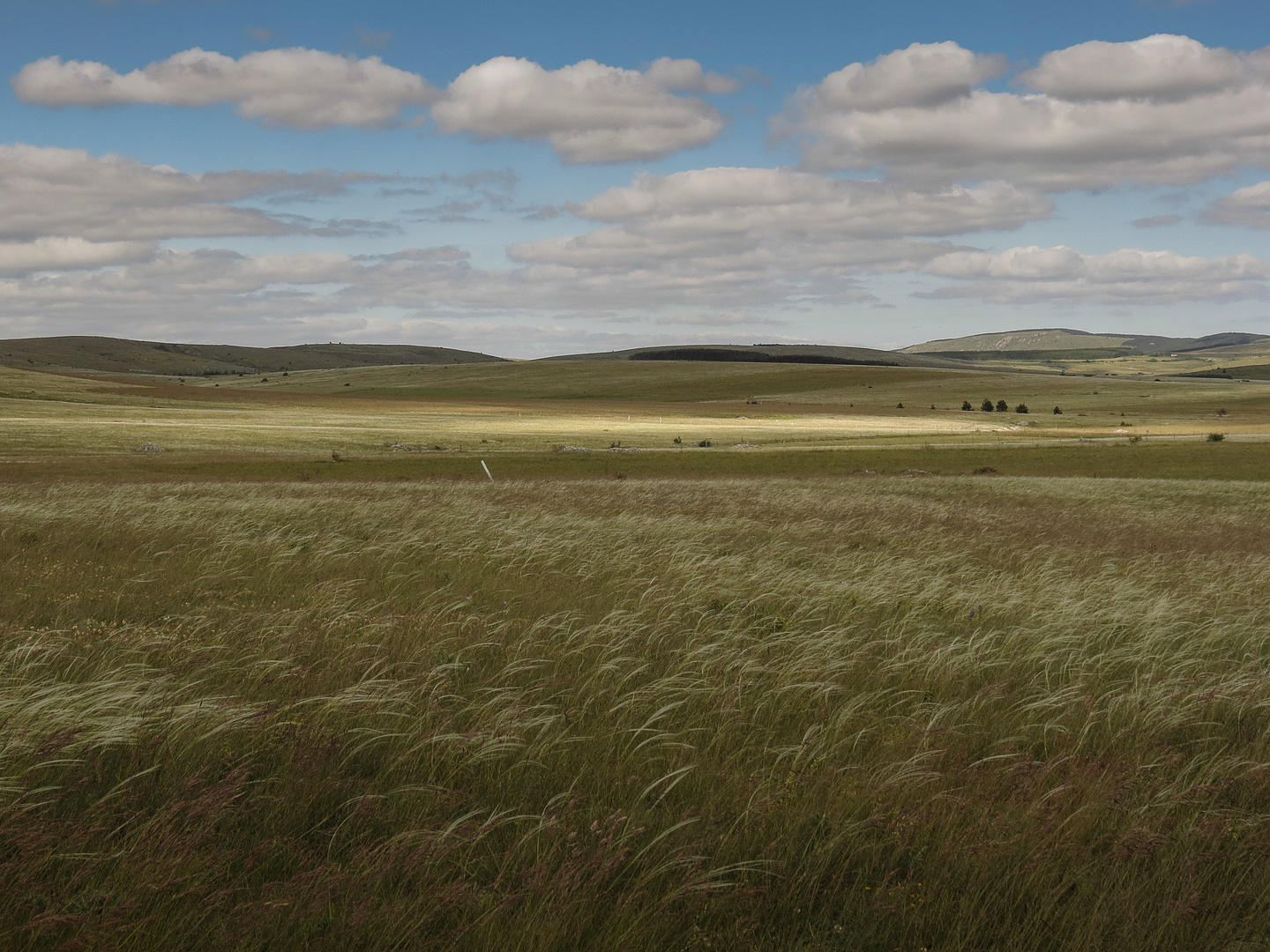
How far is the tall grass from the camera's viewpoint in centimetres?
446

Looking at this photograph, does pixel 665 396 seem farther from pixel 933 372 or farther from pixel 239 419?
pixel 239 419

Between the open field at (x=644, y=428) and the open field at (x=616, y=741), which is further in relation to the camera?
the open field at (x=644, y=428)

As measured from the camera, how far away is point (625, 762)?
19.4 feet

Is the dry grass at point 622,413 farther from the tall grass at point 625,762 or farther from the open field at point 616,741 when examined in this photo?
the tall grass at point 625,762

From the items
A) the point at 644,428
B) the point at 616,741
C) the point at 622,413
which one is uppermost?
the point at 622,413

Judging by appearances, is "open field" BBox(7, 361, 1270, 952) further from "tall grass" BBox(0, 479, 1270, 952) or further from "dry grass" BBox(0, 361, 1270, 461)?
"dry grass" BBox(0, 361, 1270, 461)

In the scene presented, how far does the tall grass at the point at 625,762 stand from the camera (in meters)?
4.46

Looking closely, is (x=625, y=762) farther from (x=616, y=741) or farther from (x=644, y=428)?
(x=644, y=428)

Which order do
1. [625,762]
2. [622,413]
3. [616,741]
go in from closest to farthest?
[625,762]
[616,741]
[622,413]

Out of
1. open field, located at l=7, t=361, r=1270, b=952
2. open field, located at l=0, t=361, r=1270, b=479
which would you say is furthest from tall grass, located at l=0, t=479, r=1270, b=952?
open field, located at l=0, t=361, r=1270, b=479

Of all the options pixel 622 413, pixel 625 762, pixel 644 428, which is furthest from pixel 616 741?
pixel 622 413

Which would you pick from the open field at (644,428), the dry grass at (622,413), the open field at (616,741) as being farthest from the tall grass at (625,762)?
the dry grass at (622,413)

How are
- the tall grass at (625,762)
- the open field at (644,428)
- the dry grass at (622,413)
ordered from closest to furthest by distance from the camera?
the tall grass at (625,762) < the open field at (644,428) < the dry grass at (622,413)

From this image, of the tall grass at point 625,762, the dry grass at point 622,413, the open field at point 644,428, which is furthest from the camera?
the dry grass at point 622,413
